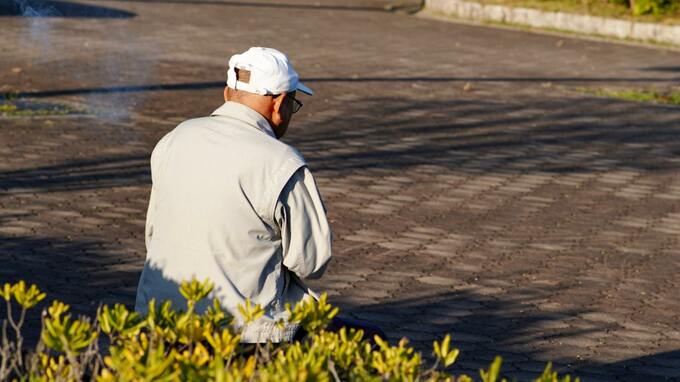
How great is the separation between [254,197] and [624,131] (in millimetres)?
10164

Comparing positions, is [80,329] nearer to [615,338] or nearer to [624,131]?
[615,338]

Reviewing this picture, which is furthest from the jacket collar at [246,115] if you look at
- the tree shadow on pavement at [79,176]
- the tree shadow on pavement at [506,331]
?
the tree shadow on pavement at [79,176]

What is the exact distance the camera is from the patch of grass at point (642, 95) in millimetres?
16375

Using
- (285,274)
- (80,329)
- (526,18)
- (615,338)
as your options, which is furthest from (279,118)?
(526,18)

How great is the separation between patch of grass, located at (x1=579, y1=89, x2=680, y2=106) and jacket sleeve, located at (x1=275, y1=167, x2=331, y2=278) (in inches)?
495

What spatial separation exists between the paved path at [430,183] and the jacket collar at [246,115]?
7.89 feet

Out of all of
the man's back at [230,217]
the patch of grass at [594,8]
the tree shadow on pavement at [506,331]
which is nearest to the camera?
the man's back at [230,217]

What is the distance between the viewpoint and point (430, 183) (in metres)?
10.8

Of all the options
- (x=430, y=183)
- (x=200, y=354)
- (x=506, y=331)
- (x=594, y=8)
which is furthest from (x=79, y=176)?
(x=594, y=8)

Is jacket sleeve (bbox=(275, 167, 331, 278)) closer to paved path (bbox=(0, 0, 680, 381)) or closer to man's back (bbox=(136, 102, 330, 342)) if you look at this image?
man's back (bbox=(136, 102, 330, 342))

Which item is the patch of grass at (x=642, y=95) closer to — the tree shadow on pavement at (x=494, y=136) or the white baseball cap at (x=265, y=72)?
the tree shadow on pavement at (x=494, y=136)

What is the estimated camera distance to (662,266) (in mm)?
8633

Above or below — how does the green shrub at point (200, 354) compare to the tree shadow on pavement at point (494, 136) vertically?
above

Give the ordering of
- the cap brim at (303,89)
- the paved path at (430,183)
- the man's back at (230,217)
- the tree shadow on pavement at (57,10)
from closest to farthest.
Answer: the man's back at (230,217) → the cap brim at (303,89) → the paved path at (430,183) → the tree shadow on pavement at (57,10)
